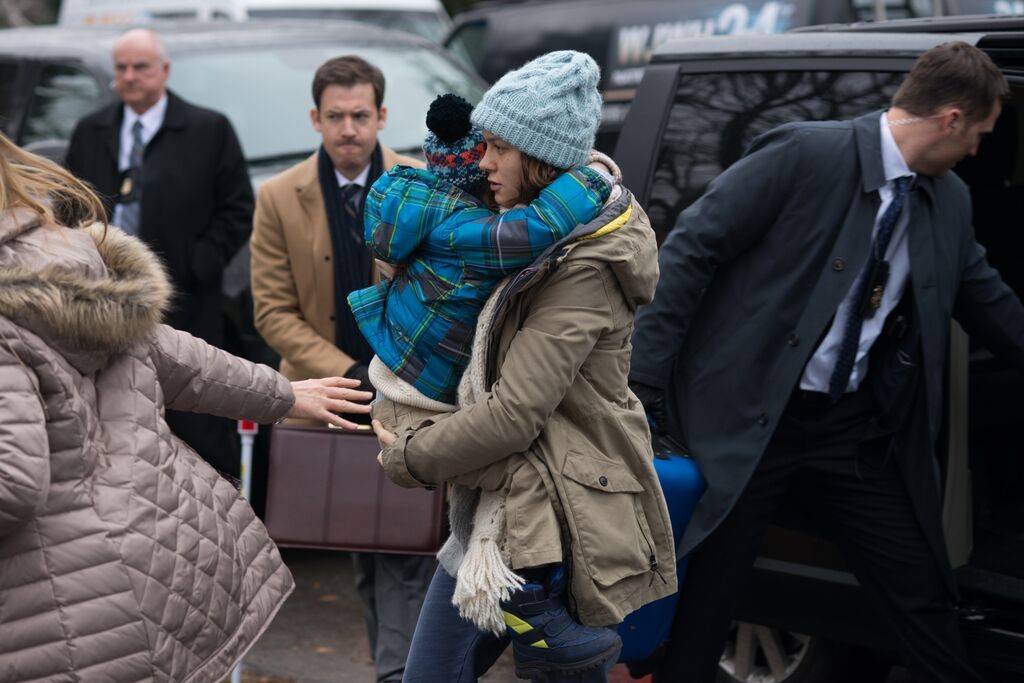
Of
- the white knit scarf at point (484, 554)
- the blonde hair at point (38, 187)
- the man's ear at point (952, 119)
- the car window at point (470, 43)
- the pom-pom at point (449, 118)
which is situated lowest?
the white knit scarf at point (484, 554)

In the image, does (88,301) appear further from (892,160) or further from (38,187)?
(892,160)

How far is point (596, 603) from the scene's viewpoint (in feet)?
9.55

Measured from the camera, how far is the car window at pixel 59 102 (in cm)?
693

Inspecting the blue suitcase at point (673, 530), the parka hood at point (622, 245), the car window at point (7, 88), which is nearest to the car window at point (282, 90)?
the car window at point (7, 88)

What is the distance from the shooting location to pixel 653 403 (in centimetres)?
373

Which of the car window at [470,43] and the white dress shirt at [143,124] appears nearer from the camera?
the white dress shirt at [143,124]

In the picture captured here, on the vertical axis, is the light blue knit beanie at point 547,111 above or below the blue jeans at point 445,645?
above

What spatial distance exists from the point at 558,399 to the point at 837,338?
117 cm

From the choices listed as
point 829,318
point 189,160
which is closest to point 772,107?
point 829,318

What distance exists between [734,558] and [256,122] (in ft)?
12.4

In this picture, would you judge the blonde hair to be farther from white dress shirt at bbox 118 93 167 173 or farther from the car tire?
white dress shirt at bbox 118 93 167 173

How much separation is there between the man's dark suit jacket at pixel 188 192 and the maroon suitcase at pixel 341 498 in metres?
1.89

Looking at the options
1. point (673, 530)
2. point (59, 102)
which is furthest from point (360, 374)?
point (59, 102)

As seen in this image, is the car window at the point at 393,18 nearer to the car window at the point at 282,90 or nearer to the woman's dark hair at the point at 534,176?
the car window at the point at 282,90
